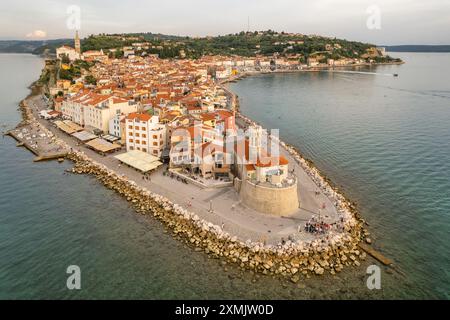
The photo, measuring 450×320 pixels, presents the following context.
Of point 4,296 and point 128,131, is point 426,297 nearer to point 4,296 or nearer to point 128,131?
point 4,296

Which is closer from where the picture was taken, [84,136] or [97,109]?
[84,136]

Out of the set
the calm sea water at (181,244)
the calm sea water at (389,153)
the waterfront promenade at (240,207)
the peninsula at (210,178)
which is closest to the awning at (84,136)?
the peninsula at (210,178)

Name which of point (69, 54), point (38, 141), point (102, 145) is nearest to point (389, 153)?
point (102, 145)

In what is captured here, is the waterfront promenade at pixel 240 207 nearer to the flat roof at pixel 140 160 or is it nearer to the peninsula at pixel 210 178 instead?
the peninsula at pixel 210 178

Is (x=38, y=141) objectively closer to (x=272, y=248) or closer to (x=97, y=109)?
(x=97, y=109)
